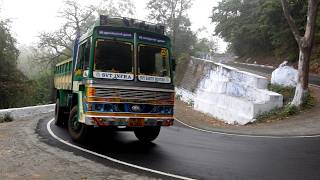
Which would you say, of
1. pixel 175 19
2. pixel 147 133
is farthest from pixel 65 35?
pixel 147 133

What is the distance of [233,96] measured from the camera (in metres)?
23.2

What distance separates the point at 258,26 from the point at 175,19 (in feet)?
35.0

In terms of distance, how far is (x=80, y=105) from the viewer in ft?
36.7

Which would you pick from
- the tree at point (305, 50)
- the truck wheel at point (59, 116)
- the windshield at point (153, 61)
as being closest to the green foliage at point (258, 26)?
the tree at point (305, 50)

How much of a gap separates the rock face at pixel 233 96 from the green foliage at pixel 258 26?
10505 millimetres

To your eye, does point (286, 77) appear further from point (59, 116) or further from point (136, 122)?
point (136, 122)

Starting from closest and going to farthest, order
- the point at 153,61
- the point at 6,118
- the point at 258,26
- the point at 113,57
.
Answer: the point at 113,57 < the point at 153,61 < the point at 6,118 < the point at 258,26

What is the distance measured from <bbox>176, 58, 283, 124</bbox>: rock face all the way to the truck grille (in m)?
10.1

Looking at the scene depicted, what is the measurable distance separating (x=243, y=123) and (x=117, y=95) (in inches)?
453

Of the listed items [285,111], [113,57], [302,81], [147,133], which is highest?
[113,57]

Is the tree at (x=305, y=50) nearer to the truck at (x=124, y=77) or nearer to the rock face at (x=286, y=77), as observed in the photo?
the rock face at (x=286, y=77)

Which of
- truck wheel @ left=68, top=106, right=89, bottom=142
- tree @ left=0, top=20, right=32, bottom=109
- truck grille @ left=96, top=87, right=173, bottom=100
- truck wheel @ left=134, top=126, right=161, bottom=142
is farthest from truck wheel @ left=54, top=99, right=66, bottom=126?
tree @ left=0, top=20, right=32, bottom=109

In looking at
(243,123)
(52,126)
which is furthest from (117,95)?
(243,123)

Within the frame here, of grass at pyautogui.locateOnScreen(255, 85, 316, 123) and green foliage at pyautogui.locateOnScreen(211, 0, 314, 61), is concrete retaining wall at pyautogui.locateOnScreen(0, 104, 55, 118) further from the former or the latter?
green foliage at pyautogui.locateOnScreen(211, 0, 314, 61)
